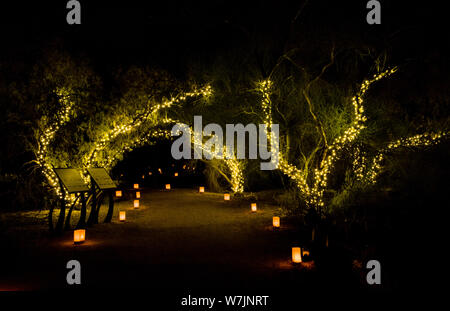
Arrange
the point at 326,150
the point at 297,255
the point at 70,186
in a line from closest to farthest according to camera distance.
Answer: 1. the point at 297,255
2. the point at 70,186
3. the point at 326,150

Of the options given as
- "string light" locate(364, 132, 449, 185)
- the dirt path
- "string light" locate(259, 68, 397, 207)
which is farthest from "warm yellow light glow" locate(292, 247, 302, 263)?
"string light" locate(364, 132, 449, 185)

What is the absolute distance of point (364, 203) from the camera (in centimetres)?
831

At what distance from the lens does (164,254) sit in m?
6.48

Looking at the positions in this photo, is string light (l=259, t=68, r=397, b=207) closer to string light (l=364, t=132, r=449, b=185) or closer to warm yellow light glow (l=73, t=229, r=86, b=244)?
string light (l=364, t=132, r=449, b=185)

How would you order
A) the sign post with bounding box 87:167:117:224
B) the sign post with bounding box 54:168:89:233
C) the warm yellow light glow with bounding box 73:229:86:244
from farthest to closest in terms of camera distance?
the sign post with bounding box 87:167:117:224, the sign post with bounding box 54:168:89:233, the warm yellow light glow with bounding box 73:229:86:244

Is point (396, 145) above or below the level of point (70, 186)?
above

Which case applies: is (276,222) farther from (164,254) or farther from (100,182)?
(100,182)

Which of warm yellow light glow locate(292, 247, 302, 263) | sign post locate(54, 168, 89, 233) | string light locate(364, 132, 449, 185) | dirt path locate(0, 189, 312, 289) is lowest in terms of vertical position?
dirt path locate(0, 189, 312, 289)

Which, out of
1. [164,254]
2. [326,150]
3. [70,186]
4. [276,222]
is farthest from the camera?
[326,150]

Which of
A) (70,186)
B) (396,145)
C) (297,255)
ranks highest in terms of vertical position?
(396,145)

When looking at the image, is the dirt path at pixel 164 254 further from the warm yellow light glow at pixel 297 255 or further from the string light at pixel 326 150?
the string light at pixel 326 150

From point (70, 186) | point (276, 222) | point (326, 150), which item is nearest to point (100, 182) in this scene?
point (70, 186)

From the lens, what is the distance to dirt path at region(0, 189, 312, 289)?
5.17m
